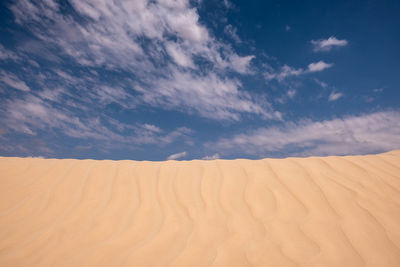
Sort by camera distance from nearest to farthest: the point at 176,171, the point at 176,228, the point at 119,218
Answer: the point at 176,228
the point at 119,218
the point at 176,171

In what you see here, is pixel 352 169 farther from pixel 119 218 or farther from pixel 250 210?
pixel 119 218

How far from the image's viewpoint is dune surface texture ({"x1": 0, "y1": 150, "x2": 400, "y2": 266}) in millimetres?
2195

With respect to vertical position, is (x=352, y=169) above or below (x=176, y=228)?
above

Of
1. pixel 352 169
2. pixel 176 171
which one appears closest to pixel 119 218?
pixel 176 171

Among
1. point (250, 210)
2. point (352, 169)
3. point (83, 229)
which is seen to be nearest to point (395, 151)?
point (352, 169)

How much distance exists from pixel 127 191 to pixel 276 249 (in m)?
2.23

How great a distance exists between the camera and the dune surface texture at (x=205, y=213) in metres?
2.20

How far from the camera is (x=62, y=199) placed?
3236 millimetres

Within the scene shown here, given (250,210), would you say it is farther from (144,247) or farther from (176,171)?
(176,171)

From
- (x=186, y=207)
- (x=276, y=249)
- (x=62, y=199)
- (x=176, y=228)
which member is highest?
(x=62, y=199)

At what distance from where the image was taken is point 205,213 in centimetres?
287

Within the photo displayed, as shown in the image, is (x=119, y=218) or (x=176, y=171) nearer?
(x=119, y=218)

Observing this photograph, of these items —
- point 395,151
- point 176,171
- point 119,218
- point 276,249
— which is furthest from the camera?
point 395,151

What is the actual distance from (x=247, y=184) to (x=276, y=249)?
1.25 metres
